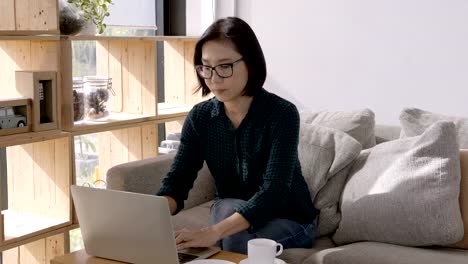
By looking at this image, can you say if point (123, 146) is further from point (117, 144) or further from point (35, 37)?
point (35, 37)

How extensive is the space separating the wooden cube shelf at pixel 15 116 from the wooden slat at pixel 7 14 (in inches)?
13.0

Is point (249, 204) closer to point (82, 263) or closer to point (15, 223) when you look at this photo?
point (82, 263)

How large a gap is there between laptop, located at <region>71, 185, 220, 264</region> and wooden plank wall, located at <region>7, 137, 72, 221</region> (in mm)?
951

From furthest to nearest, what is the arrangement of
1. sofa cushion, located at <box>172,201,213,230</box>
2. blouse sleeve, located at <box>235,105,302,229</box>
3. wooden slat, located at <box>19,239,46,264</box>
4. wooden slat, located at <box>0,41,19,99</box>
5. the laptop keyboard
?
wooden slat, located at <box>19,239,46,264</box> < wooden slat, located at <box>0,41,19,99</box> < sofa cushion, located at <box>172,201,213,230</box> < blouse sleeve, located at <box>235,105,302,229</box> < the laptop keyboard

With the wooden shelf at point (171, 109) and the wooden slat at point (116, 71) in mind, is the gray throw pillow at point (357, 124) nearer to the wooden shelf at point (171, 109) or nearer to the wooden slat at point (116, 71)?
the wooden shelf at point (171, 109)

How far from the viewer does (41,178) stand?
Answer: 111 inches

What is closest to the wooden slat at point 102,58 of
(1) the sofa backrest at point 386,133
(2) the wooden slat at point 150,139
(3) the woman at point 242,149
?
(2) the wooden slat at point 150,139

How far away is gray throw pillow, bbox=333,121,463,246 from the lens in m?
2.18

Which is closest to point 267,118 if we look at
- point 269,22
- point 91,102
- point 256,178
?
point 256,178

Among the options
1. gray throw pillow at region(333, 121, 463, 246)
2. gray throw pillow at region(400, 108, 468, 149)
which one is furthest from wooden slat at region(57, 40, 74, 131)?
gray throw pillow at region(400, 108, 468, 149)

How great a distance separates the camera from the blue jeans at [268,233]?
7.00 ft

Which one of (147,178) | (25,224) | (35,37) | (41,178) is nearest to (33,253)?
(25,224)

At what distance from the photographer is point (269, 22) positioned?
345 centimetres

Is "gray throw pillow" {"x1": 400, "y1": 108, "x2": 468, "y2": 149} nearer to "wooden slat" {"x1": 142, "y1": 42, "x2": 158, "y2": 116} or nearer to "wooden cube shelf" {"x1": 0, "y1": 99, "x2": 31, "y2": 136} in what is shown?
"wooden slat" {"x1": 142, "y1": 42, "x2": 158, "y2": 116}
